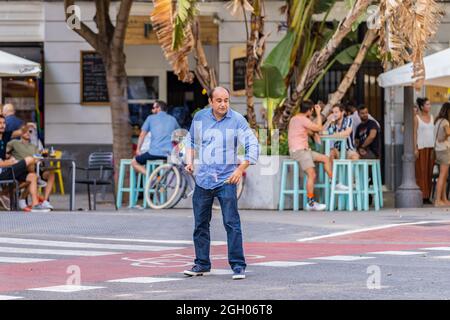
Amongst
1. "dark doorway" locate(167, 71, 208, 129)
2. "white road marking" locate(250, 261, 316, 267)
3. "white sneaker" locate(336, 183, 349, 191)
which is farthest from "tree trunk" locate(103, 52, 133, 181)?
"white road marking" locate(250, 261, 316, 267)

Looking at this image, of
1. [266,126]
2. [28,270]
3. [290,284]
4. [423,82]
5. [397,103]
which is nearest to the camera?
[290,284]

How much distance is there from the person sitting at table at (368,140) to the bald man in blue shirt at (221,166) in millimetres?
10642

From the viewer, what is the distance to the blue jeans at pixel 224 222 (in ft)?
39.0

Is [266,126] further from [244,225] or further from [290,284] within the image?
[290,284]

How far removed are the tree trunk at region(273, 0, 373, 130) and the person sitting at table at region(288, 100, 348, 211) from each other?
83cm

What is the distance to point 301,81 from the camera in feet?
69.9

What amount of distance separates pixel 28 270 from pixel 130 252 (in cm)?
223

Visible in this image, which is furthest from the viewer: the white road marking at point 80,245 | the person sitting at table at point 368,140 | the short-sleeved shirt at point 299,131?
the person sitting at table at point 368,140

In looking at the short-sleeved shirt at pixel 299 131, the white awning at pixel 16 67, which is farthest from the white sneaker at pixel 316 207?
the white awning at pixel 16 67

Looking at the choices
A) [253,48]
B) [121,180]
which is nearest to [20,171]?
[121,180]

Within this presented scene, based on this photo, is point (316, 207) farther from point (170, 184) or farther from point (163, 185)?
point (163, 185)

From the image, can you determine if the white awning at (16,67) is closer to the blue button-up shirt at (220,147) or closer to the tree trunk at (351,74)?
the tree trunk at (351,74)

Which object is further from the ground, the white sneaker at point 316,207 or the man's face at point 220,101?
the man's face at point 220,101
